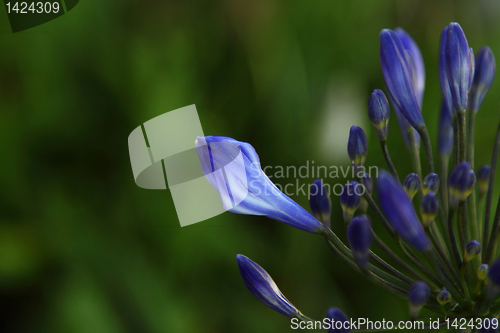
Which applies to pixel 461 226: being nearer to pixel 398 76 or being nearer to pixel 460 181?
pixel 460 181

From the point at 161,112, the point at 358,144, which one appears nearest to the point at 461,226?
the point at 358,144

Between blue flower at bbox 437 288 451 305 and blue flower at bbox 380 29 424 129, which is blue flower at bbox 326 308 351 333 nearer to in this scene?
blue flower at bbox 437 288 451 305

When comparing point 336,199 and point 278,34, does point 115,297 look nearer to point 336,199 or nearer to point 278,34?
point 336,199

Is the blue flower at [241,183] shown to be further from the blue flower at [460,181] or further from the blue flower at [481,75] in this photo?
the blue flower at [481,75]

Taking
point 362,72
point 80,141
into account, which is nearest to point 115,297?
point 80,141

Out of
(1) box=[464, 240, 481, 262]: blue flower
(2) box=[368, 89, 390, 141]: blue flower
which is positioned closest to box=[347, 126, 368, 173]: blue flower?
(2) box=[368, 89, 390, 141]: blue flower

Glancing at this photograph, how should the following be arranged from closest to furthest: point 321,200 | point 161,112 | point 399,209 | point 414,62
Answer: point 399,209 < point 321,200 < point 414,62 < point 161,112
